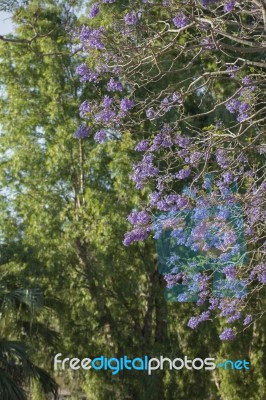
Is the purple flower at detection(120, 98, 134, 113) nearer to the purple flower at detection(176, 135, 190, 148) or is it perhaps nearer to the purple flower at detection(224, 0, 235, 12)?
the purple flower at detection(176, 135, 190, 148)

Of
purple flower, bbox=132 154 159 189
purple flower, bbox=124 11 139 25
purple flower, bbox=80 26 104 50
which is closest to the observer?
purple flower, bbox=80 26 104 50

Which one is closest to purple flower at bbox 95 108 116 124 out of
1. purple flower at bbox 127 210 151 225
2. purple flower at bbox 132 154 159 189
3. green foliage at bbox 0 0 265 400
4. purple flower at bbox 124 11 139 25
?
purple flower at bbox 132 154 159 189

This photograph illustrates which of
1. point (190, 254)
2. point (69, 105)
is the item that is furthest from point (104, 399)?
point (69, 105)

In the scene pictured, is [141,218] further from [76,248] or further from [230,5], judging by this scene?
[76,248]

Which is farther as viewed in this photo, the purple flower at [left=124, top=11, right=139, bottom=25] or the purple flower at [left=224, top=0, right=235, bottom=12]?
the purple flower at [left=124, top=11, right=139, bottom=25]

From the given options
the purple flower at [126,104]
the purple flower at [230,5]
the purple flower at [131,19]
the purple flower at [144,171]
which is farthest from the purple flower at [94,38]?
the purple flower at [144,171]

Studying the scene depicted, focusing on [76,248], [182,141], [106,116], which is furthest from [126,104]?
[76,248]

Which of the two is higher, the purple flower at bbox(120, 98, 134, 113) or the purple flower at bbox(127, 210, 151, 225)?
the purple flower at bbox(120, 98, 134, 113)

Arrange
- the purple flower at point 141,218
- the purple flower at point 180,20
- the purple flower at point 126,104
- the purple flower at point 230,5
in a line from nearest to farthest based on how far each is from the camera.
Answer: the purple flower at point 230,5, the purple flower at point 180,20, the purple flower at point 126,104, the purple flower at point 141,218

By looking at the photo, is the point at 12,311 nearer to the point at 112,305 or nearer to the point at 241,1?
the point at 112,305

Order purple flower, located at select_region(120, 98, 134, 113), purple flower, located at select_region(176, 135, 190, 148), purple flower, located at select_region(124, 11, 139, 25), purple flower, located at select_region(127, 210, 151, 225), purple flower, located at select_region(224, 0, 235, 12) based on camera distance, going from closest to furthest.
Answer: purple flower, located at select_region(224, 0, 235, 12)
purple flower, located at select_region(124, 11, 139, 25)
purple flower, located at select_region(120, 98, 134, 113)
purple flower, located at select_region(176, 135, 190, 148)
purple flower, located at select_region(127, 210, 151, 225)

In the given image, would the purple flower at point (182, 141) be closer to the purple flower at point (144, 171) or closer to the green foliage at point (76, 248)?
the purple flower at point (144, 171)

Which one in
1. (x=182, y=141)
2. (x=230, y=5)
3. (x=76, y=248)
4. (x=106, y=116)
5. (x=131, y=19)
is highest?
(x=76, y=248)

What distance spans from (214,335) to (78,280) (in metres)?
2.57
